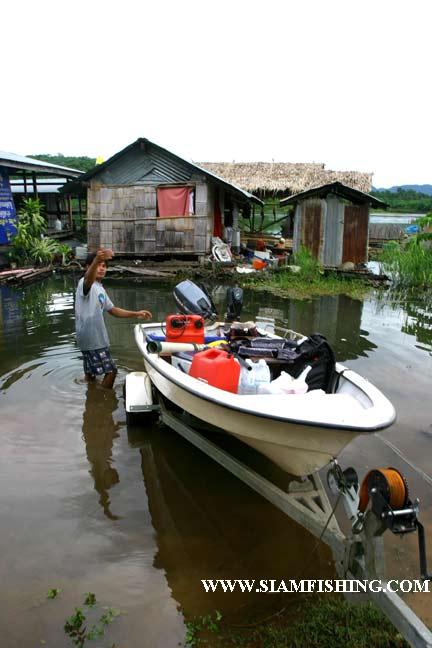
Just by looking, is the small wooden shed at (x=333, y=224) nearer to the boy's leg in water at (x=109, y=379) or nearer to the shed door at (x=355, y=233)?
the shed door at (x=355, y=233)

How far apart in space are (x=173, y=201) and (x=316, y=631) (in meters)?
14.1

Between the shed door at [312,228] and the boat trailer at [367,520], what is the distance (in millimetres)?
12838

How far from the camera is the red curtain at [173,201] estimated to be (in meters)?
15.1

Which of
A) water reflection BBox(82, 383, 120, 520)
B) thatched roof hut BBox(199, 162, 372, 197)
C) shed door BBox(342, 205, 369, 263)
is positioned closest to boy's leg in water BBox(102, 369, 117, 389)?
water reflection BBox(82, 383, 120, 520)

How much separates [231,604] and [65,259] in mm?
14315

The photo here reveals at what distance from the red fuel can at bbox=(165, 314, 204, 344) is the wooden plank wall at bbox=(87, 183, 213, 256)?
10862mm

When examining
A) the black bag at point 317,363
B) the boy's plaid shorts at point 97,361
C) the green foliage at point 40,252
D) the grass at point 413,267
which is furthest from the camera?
the green foliage at point 40,252

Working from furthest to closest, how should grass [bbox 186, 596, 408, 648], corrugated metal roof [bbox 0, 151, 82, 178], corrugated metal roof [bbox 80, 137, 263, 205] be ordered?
corrugated metal roof [bbox 80, 137, 263, 205] < corrugated metal roof [bbox 0, 151, 82, 178] < grass [bbox 186, 596, 408, 648]

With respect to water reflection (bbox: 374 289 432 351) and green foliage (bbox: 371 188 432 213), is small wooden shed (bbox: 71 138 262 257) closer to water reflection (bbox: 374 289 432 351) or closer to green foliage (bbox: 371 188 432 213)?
water reflection (bbox: 374 289 432 351)

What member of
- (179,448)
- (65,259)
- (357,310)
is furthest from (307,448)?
(65,259)

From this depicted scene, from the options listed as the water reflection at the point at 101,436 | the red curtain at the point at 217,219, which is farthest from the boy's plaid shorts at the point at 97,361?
the red curtain at the point at 217,219

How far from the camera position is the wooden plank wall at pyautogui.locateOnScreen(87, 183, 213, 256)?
1513cm

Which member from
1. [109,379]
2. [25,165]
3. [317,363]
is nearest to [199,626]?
[317,363]

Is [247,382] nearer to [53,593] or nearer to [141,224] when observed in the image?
[53,593]
